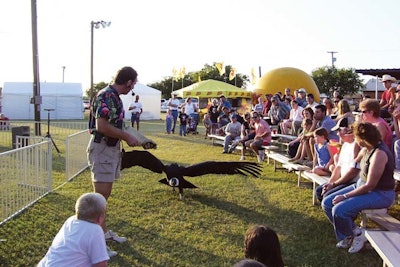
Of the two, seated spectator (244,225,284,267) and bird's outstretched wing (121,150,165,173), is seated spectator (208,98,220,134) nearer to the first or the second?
bird's outstretched wing (121,150,165,173)

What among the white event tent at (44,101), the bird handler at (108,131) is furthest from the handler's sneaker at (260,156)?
the white event tent at (44,101)

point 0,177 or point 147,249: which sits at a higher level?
point 0,177

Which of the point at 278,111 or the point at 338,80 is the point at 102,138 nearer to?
the point at 278,111

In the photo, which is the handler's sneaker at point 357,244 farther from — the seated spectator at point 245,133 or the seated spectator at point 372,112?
the seated spectator at point 245,133

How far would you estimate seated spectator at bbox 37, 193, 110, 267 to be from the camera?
8.80ft

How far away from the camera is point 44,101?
103ft

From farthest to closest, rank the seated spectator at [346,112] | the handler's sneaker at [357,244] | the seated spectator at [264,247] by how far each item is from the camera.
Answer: the seated spectator at [346,112] → the handler's sneaker at [357,244] → the seated spectator at [264,247]

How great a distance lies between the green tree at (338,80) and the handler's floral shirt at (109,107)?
154 ft

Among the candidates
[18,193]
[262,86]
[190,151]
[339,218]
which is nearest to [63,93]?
[262,86]

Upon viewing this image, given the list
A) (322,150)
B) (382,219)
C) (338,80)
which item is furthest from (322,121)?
(338,80)

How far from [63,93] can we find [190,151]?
21528 millimetres

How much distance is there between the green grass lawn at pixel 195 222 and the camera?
14.4 feet

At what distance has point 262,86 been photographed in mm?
23719

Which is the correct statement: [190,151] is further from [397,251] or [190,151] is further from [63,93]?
[63,93]
